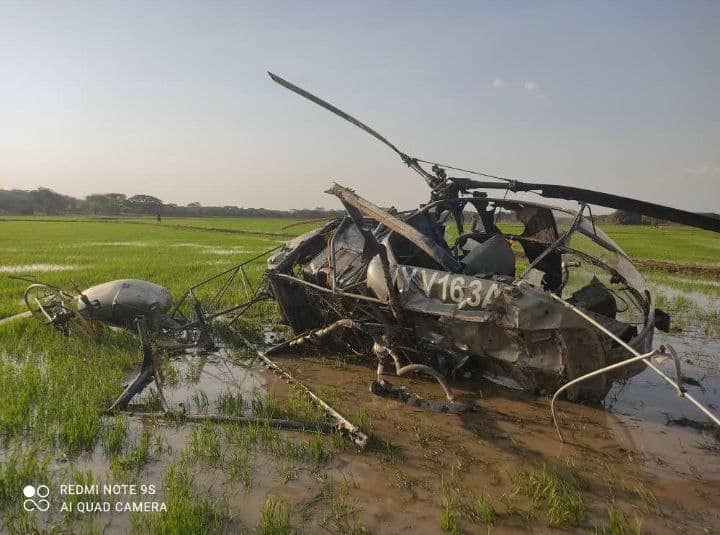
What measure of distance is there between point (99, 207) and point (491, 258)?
10808 centimetres

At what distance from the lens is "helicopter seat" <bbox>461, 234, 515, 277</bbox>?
6.23 m

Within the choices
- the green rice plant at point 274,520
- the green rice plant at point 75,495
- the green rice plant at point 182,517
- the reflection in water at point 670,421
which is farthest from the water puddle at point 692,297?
the green rice plant at point 75,495

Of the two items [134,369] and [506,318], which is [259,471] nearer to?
[506,318]

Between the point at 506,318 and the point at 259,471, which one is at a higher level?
the point at 506,318

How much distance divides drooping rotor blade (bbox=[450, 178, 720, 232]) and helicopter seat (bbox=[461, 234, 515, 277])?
0.76 m

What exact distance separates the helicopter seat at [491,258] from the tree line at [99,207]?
79.8m

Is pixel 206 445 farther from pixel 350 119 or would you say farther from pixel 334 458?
pixel 350 119

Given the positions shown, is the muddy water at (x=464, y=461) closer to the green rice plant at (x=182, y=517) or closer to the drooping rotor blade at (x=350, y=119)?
the green rice plant at (x=182, y=517)

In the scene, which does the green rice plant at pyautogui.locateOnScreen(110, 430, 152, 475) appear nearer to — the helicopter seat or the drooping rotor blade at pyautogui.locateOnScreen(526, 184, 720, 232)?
the helicopter seat

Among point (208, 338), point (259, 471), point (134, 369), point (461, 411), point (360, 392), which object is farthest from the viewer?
point (208, 338)

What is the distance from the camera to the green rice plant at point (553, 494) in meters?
3.34

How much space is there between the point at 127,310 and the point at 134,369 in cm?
169

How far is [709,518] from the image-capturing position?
3457 millimetres

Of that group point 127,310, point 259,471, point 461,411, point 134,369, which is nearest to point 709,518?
point 461,411
